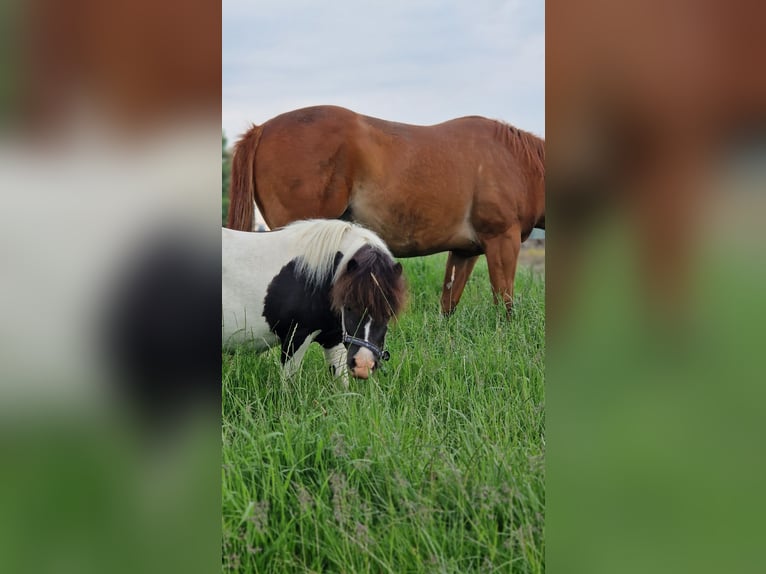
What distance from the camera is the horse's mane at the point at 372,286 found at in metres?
1.86

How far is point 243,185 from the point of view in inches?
86.1

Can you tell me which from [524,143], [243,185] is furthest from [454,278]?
[243,185]

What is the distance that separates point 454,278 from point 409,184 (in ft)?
1.58

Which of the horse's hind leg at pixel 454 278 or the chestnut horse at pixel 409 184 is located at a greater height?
the chestnut horse at pixel 409 184

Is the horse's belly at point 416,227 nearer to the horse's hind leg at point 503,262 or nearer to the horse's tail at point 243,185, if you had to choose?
the horse's hind leg at point 503,262

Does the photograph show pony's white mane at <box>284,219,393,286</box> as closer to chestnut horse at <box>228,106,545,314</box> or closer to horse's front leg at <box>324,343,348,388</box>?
chestnut horse at <box>228,106,545,314</box>

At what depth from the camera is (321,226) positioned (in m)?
2.01
